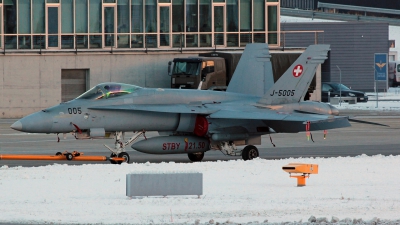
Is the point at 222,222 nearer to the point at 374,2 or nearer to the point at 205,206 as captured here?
the point at 205,206

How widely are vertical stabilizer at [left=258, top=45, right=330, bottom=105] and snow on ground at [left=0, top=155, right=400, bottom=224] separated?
3.94 m

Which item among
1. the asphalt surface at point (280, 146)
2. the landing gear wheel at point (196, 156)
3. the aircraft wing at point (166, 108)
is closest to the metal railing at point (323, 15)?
the asphalt surface at point (280, 146)

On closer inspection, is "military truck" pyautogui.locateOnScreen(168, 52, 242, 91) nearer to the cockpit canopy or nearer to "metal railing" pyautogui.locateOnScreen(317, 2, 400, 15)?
the cockpit canopy

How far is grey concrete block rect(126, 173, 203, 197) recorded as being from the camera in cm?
1361

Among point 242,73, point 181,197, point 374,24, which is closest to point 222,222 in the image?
point 181,197

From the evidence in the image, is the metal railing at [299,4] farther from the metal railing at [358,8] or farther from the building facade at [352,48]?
the building facade at [352,48]

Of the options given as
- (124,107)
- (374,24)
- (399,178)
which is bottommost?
(399,178)

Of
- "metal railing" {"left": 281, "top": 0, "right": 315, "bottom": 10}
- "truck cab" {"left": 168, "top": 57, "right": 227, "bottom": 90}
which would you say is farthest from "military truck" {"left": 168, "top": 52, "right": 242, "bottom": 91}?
"metal railing" {"left": 281, "top": 0, "right": 315, "bottom": 10}

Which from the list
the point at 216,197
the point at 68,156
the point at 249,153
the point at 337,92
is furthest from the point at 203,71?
the point at 216,197

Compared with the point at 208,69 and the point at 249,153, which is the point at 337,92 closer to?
the point at 208,69

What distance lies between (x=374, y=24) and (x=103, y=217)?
65728 mm

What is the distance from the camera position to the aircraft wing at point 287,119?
2141cm

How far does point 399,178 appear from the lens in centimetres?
1648

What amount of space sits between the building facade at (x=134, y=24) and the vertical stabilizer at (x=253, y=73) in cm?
2296
